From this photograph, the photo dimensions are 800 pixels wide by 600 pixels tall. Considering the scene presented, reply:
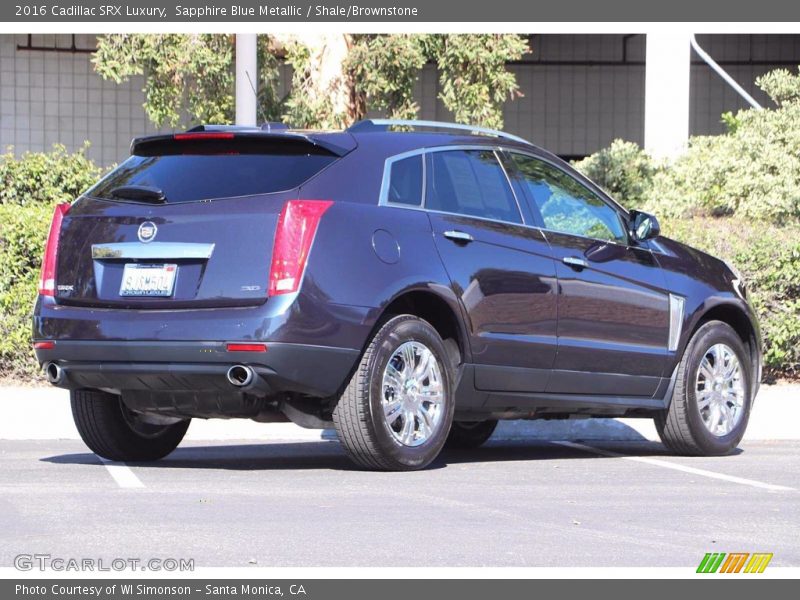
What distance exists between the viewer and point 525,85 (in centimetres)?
2514

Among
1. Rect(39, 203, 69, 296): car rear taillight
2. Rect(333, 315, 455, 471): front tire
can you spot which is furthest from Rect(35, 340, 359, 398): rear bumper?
Rect(39, 203, 69, 296): car rear taillight

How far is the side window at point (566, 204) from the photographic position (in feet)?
28.9

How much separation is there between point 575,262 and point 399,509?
8.50 feet

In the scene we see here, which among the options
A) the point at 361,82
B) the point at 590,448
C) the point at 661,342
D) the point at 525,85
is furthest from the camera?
the point at 525,85

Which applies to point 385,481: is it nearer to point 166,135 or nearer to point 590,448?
point 166,135

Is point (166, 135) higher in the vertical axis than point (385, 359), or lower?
higher

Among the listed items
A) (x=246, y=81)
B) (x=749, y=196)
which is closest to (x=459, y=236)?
(x=246, y=81)

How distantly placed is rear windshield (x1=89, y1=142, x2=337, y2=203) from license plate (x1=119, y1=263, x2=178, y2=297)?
39 centimetres

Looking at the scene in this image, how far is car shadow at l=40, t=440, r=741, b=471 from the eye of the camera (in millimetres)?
8586

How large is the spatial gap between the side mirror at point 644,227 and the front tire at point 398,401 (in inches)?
72.2

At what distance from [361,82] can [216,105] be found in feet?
6.04

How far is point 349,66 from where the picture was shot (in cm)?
1545

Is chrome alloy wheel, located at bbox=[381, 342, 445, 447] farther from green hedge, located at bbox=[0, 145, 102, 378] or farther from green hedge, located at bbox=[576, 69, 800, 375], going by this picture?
green hedge, located at bbox=[576, 69, 800, 375]

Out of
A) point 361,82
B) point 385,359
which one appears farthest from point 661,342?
point 361,82
